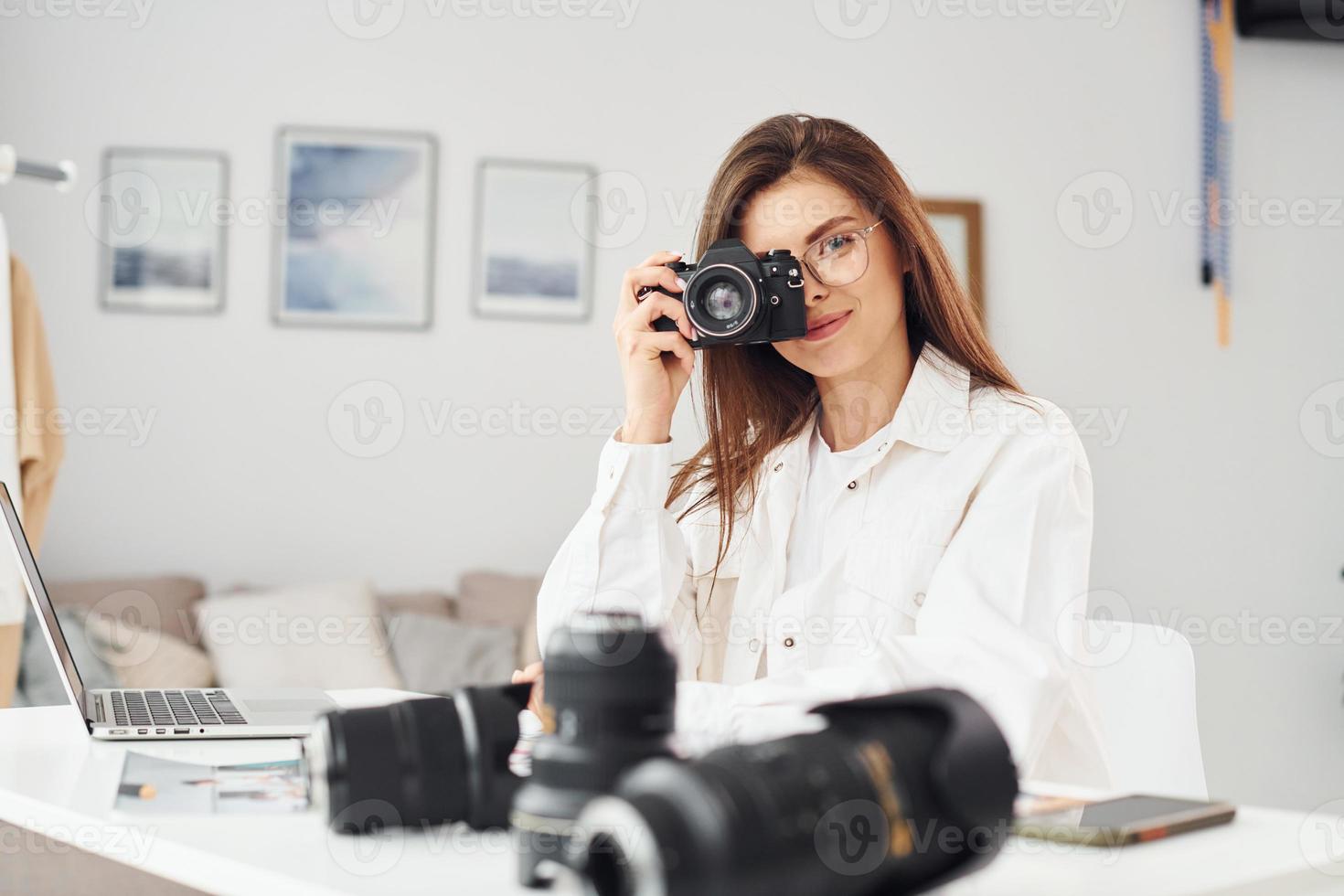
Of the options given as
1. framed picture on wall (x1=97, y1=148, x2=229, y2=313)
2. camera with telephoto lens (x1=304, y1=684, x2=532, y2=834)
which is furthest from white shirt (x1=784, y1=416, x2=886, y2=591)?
framed picture on wall (x1=97, y1=148, x2=229, y2=313)

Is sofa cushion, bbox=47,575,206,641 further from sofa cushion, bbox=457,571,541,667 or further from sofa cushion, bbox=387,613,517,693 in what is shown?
sofa cushion, bbox=457,571,541,667

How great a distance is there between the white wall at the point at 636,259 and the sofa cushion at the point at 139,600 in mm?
171

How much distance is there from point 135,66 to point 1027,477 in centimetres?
288

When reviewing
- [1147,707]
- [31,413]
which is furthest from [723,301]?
[31,413]

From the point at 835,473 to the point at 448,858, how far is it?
87cm

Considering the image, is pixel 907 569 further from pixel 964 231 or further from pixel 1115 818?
pixel 964 231

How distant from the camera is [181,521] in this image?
3.26 meters

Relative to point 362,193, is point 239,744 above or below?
below

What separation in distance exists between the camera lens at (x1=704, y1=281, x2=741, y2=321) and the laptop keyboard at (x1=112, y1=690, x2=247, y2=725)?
2.01ft

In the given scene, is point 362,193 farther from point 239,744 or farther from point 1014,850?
point 1014,850

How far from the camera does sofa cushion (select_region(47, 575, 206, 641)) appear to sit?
300cm

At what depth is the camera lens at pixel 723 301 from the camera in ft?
4.26

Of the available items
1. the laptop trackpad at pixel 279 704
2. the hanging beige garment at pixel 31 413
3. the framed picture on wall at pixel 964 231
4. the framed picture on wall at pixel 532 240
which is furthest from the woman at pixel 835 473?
the framed picture on wall at pixel 964 231

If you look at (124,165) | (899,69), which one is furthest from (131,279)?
(899,69)
